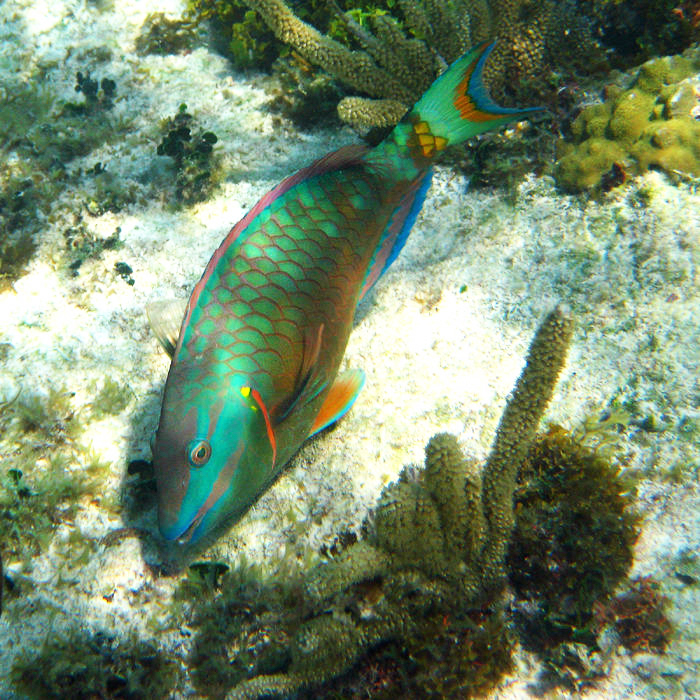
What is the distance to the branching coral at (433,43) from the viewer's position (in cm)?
374

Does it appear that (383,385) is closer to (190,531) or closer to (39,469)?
(190,531)

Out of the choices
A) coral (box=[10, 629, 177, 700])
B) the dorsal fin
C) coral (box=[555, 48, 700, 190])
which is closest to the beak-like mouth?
coral (box=[10, 629, 177, 700])

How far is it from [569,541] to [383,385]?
4.56 feet

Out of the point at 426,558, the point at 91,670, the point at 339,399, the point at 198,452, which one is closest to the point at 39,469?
the point at 91,670

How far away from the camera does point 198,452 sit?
1.79 meters

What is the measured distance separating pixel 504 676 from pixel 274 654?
1.20 metres

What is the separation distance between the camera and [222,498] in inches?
73.5

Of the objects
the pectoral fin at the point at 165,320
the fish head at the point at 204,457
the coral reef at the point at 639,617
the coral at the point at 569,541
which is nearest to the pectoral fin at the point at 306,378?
the fish head at the point at 204,457

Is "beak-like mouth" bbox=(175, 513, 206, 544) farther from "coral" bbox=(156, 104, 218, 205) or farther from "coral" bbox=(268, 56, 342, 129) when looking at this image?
"coral" bbox=(268, 56, 342, 129)

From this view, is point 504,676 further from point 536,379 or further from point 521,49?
point 521,49

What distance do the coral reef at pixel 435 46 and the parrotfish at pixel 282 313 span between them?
1.26 meters

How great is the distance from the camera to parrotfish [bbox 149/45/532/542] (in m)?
1.83

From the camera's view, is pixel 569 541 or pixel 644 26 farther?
pixel 644 26

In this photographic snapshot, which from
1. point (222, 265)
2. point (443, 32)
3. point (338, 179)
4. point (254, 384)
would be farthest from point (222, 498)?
point (443, 32)
